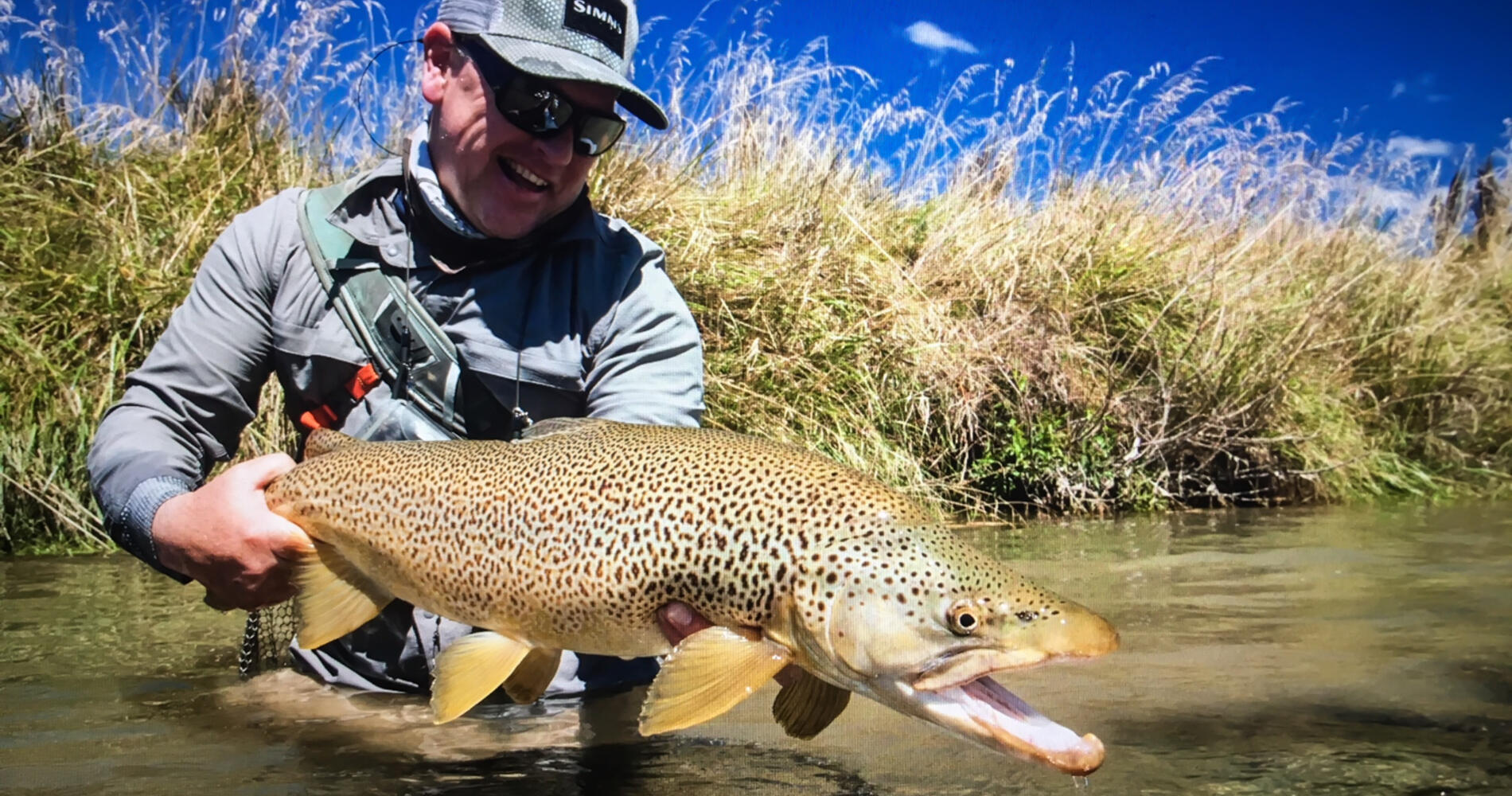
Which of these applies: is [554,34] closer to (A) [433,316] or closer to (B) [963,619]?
(A) [433,316]

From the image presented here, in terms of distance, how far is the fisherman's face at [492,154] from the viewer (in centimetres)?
297

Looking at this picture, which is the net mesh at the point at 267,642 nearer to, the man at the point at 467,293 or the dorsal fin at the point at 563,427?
the man at the point at 467,293

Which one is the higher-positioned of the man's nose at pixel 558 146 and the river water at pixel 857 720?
the man's nose at pixel 558 146

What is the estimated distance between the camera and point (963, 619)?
1835 millimetres

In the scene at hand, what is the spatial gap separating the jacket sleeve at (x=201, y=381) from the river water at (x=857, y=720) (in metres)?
0.48

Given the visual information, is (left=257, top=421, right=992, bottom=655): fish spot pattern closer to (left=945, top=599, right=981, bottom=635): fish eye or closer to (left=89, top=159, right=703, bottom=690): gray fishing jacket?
(left=945, top=599, right=981, bottom=635): fish eye

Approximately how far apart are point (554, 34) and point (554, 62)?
0.13 meters

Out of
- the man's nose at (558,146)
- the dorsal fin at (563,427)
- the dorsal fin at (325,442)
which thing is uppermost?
the man's nose at (558,146)

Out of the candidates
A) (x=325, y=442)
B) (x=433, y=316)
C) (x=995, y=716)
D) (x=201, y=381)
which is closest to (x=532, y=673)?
(x=325, y=442)

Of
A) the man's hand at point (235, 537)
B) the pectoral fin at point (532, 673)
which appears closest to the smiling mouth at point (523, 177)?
the man's hand at point (235, 537)

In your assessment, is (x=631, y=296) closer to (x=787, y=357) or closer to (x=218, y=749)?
(x=218, y=749)

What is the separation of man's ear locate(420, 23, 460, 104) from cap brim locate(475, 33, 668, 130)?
156 mm

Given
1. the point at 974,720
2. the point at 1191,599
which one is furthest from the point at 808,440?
the point at 974,720

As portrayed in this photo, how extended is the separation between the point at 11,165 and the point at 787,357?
3.93 m
